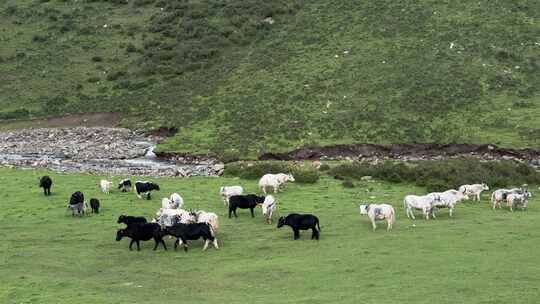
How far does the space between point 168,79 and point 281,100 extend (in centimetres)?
1332

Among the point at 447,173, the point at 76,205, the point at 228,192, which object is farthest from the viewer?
the point at 447,173

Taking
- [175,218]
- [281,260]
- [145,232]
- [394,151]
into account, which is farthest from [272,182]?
[394,151]

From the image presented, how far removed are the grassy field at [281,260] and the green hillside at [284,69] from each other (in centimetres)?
2172

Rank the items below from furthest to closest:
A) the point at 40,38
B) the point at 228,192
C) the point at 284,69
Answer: the point at 40,38 → the point at 284,69 → the point at 228,192

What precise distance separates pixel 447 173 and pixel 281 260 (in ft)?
56.3

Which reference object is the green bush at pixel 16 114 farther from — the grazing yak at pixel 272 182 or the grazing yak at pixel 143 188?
the grazing yak at pixel 272 182

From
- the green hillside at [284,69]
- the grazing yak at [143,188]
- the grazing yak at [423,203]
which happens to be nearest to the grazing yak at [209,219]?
the grazing yak at [423,203]

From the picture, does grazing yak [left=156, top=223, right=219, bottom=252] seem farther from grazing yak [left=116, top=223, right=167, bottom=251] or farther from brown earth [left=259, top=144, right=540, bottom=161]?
brown earth [left=259, top=144, right=540, bottom=161]

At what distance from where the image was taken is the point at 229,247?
2748 cm

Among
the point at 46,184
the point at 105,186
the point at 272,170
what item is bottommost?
the point at 105,186

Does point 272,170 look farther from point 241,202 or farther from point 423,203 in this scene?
point 423,203

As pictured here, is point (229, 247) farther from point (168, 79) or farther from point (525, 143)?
point (168, 79)

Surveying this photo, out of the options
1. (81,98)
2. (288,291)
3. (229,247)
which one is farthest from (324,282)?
(81,98)

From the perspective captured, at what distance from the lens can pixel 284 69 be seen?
6738cm
